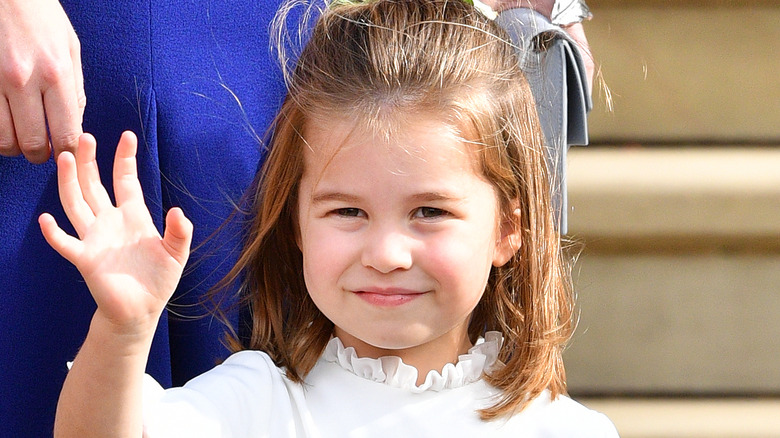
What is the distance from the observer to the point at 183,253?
1.05 meters

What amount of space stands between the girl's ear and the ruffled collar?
0.44 feet

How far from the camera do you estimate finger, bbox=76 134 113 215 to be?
108cm

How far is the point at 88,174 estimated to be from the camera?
1087 millimetres

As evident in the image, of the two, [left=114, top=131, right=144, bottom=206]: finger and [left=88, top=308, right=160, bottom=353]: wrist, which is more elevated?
[left=114, top=131, right=144, bottom=206]: finger

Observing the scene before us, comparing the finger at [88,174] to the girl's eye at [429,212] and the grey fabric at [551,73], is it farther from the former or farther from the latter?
the grey fabric at [551,73]

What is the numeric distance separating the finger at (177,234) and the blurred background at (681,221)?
51.6 inches

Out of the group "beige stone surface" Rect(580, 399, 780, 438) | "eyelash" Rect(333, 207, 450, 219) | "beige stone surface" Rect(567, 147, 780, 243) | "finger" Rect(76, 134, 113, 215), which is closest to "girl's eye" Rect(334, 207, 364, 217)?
"eyelash" Rect(333, 207, 450, 219)

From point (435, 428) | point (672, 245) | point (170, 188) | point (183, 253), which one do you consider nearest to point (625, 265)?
point (672, 245)

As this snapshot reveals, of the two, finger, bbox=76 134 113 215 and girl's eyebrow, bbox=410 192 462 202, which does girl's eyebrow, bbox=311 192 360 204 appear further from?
finger, bbox=76 134 113 215

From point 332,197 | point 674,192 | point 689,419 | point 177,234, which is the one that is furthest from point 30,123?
point 689,419

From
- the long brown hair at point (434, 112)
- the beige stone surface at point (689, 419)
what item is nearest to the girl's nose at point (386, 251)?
the long brown hair at point (434, 112)

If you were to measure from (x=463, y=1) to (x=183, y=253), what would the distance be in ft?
2.01

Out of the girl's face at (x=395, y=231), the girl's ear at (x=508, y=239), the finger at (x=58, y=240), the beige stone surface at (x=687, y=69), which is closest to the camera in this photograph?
the finger at (x=58, y=240)

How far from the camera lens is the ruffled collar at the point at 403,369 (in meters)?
1.32
